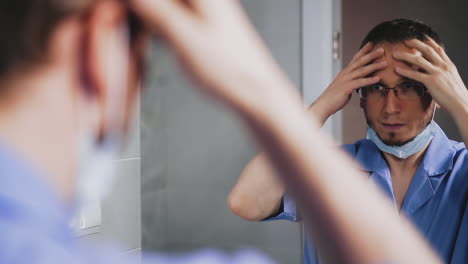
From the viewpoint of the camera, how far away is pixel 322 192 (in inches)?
8.7

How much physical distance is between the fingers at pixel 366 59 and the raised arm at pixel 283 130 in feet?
3.57

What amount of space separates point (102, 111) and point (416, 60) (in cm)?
113

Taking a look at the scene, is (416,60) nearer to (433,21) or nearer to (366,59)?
(366,59)

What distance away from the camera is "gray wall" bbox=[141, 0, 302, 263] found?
1.67 m

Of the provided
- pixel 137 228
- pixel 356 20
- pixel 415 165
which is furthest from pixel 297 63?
pixel 356 20

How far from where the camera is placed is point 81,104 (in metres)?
0.21

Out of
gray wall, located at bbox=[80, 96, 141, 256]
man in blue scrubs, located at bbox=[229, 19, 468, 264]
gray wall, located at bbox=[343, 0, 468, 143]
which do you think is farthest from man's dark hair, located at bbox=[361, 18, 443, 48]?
gray wall, located at bbox=[343, 0, 468, 143]

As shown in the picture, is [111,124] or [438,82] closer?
[111,124]

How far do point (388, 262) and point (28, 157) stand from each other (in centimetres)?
16

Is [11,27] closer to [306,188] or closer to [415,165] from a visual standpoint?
[306,188]

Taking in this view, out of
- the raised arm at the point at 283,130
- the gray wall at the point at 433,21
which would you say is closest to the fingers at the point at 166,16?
the raised arm at the point at 283,130

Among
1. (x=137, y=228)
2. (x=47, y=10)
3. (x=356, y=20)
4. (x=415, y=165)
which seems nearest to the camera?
(x=47, y=10)

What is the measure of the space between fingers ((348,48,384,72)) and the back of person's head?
1.15 m

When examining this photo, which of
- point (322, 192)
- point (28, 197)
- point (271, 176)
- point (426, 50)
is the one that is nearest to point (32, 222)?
point (28, 197)
